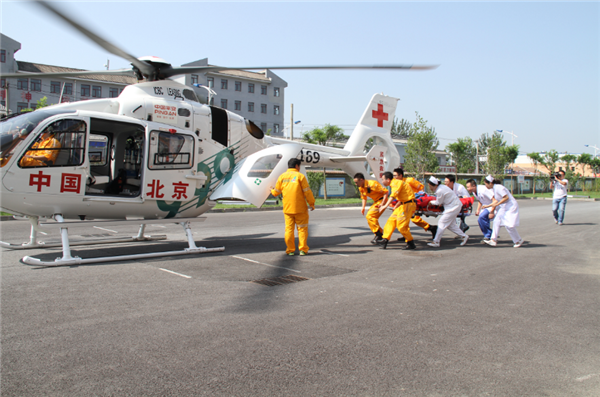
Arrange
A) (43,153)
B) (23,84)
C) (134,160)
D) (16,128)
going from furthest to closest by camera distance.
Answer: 1. (23,84)
2. (134,160)
3. (43,153)
4. (16,128)

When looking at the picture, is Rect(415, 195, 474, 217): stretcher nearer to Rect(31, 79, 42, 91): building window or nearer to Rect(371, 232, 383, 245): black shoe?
Rect(371, 232, 383, 245): black shoe

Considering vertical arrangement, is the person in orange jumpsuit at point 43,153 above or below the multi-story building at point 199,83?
below

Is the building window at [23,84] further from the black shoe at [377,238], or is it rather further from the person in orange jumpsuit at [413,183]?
the person in orange jumpsuit at [413,183]

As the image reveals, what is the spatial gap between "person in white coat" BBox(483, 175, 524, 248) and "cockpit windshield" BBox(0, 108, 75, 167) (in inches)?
362

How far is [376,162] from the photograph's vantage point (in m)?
12.7

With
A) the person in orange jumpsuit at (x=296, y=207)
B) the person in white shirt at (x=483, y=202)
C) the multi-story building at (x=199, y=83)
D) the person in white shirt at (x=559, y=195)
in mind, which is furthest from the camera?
the multi-story building at (x=199, y=83)

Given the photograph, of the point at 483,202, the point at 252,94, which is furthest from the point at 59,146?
the point at 252,94

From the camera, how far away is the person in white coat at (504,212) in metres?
9.77

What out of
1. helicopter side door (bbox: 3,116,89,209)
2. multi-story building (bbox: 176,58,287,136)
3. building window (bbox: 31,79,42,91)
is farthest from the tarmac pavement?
multi-story building (bbox: 176,58,287,136)

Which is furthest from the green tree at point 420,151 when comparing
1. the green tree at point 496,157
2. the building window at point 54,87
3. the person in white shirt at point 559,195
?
the building window at point 54,87

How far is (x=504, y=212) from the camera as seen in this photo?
9906mm

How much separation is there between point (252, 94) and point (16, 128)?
64.6 metres

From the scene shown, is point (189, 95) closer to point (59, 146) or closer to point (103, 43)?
point (59, 146)

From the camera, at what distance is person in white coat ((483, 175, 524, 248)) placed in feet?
32.0
